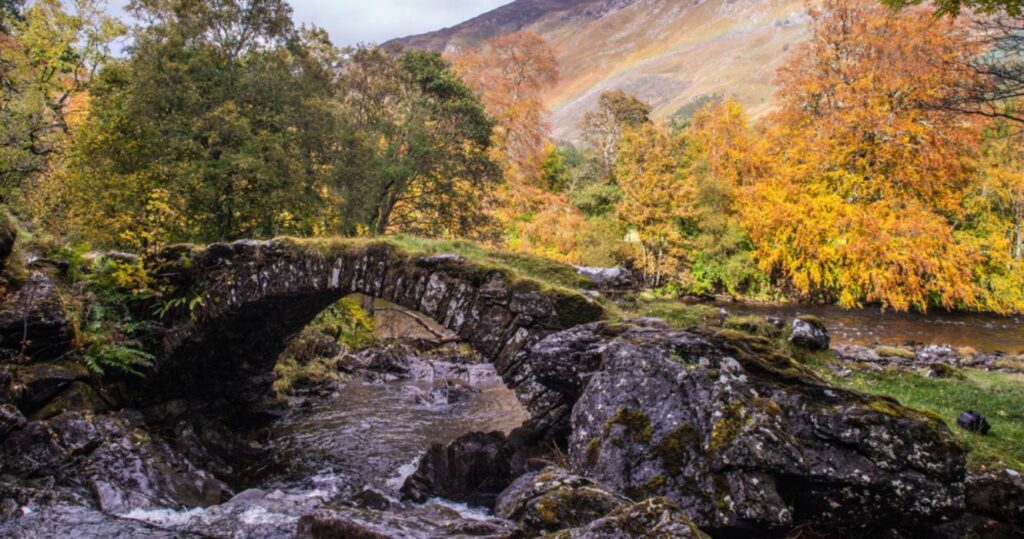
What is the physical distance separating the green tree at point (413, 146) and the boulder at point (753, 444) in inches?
624

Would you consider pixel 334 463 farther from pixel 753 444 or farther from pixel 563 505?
pixel 753 444

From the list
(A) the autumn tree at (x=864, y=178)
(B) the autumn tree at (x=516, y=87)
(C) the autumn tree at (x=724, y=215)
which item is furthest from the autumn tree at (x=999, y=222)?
(B) the autumn tree at (x=516, y=87)

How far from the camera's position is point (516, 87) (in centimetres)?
3478

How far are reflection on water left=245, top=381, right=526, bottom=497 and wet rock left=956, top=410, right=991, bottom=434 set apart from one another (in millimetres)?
7171

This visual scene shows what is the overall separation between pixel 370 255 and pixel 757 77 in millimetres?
105450

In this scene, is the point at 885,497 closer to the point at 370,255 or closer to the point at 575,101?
the point at 370,255

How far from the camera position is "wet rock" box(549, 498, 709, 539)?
2818mm

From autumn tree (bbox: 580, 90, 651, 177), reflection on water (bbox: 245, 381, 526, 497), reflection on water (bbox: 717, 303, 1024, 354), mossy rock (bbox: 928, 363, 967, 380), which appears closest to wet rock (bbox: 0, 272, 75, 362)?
reflection on water (bbox: 245, 381, 526, 497)

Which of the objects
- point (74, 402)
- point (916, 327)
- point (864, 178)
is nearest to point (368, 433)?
point (74, 402)

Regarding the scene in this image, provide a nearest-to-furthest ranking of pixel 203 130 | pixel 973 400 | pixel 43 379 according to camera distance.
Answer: pixel 973 400 < pixel 43 379 < pixel 203 130

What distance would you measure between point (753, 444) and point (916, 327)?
19.6 meters

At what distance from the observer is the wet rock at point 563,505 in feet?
12.1

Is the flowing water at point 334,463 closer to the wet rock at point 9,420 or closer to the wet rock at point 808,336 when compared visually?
the wet rock at point 9,420

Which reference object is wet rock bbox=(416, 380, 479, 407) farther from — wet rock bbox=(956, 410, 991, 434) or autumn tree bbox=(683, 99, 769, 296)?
autumn tree bbox=(683, 99, 769, 296)
